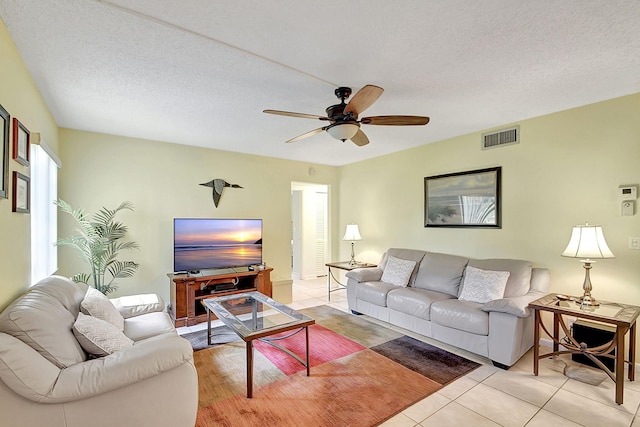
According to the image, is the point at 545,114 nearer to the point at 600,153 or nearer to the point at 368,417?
the point at 600,153

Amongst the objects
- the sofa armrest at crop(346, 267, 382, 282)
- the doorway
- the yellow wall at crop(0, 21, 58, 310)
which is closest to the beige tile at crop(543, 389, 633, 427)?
the sofa armrest at crop(346, 267, 382, 282)

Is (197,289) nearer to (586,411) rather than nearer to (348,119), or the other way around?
(348,119)

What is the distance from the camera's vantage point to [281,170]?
17.1 ft

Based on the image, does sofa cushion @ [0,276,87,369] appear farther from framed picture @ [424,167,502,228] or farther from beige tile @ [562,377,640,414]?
framed picture @ [424,167,502,228]

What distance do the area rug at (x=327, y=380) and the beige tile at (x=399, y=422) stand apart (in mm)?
34

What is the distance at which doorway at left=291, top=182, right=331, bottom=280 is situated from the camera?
22.1 feet

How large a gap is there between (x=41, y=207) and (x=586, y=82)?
16.5ft

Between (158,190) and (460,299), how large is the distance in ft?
13.3

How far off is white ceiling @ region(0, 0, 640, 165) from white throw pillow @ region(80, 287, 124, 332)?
66.9 inches

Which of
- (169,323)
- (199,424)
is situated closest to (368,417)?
(199,424)

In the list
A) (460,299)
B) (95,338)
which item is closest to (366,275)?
(460,299)

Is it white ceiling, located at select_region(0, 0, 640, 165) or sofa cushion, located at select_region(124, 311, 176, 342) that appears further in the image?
sofa cushion, located at select_region(124, 311, 176, 342)

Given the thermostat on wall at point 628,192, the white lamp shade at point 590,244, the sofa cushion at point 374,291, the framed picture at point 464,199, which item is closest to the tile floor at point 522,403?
the white lamp shade at point 590,244

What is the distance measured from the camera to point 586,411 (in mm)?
2094
